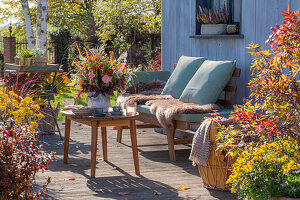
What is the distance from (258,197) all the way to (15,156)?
140cm

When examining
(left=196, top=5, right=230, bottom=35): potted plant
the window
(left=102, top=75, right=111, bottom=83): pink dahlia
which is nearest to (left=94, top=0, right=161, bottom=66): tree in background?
the window

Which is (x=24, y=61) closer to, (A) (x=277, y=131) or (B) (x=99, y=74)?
(B) (x=99, y=74)

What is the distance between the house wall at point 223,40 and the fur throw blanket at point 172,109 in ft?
1.93

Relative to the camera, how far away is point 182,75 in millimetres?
5711

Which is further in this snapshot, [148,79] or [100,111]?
[148,79]

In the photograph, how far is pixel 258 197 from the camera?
2850mm

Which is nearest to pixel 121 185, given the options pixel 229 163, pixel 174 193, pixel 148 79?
pixel 174 193

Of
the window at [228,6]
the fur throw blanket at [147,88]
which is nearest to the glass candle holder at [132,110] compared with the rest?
the fur throw blanket at [147,88]

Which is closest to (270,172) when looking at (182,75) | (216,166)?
(216,166)

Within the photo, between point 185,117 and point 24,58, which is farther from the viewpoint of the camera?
point 24,58

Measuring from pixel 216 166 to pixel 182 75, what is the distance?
2002mm

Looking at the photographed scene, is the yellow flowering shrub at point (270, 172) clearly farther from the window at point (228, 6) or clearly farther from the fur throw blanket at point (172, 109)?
the window at point (228, 6)

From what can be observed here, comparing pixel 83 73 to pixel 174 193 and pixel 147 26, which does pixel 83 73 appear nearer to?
pixel 174 193

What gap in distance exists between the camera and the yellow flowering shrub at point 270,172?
2752 mm
